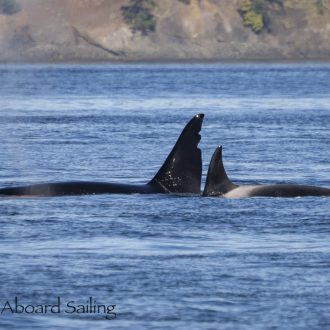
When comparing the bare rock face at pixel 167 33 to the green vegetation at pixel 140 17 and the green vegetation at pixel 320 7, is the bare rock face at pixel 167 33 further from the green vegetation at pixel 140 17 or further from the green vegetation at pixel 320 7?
the green vegetation at pixel 140 17

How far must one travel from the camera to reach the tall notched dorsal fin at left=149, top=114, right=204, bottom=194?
78.3 ft

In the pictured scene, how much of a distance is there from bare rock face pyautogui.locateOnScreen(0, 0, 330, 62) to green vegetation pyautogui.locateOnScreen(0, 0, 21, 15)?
54.5 inches

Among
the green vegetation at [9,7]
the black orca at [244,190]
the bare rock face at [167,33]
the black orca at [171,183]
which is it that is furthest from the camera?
the bare rock face at [167,33]

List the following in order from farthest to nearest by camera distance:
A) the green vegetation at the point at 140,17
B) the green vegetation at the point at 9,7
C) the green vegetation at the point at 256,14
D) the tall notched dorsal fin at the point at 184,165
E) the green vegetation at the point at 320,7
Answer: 1. the green vegetation at the point at 320,7
2. the green vegetation at the point at 256,14
3. the green vegetation at the point at 140,17
4. the green vegetation at the point at 9,7
5. the tall notched dorsal fin at the point at 184,165

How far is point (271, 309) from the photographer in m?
15.1

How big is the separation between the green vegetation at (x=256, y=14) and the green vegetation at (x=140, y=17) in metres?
10.3

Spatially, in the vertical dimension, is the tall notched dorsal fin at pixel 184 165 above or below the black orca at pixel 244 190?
above

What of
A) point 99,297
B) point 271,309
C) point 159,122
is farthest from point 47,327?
point 159,122

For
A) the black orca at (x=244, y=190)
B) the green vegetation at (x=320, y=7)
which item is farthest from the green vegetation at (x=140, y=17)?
the black orca at (x=244, y=190)

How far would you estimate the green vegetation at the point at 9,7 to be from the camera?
151125 millimetres

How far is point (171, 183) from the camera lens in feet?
78.8

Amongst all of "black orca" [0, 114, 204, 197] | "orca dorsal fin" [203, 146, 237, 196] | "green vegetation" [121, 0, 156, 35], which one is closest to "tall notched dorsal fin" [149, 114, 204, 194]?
"black orca" [0, 114, 204, 197]

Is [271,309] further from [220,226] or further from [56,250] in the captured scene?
[220,226]

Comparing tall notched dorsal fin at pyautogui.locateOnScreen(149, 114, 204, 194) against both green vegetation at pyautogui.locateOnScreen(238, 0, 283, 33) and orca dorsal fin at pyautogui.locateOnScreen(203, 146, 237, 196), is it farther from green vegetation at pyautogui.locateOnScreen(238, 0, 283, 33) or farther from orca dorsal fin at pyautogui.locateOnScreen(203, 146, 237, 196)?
green vegetation at pyautogui.locateOnScreen(238, 0, 283, 33)
